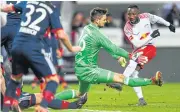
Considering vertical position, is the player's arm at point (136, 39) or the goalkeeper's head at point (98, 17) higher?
the goalkeeper's head at point (98, 17)

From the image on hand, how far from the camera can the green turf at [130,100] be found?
15.4 meters

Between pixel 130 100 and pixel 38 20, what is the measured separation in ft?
21.8

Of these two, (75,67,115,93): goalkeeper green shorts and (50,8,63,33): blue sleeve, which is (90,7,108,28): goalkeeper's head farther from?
(50,8,63,33): blue sleeve

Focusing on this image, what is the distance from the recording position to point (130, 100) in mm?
18000

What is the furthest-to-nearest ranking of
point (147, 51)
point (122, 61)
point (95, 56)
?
point (147, 51)
point (95, 56)
point (122, 61)

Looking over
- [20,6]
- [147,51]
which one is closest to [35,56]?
[20,6]

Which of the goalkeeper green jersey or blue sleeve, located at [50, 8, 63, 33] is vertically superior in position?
blue sleeve, located at [50, 8, 63, 33]

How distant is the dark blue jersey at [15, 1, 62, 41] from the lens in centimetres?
1172

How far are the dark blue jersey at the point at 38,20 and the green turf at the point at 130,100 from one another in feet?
10.3

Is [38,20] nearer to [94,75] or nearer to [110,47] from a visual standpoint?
[110,47]

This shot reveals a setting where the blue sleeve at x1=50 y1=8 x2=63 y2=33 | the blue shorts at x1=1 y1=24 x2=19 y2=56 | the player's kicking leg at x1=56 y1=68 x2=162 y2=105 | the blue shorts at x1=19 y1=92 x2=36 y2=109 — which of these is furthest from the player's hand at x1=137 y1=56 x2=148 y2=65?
the blue sleeve at x1=50 y1=8 x2=63 y2=33

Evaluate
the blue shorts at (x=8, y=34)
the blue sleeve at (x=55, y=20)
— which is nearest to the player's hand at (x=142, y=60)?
the blue shorts at (x=8, y=34)

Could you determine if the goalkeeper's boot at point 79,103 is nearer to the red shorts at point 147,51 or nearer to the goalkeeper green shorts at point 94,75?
A: the goalkeeper green shorts at point 94,75

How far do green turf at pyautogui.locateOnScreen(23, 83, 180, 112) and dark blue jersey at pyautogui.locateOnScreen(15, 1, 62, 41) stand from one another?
3139 mm
